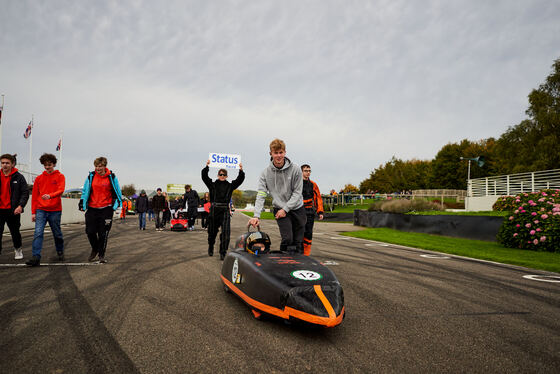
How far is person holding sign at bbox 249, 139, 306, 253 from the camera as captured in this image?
4.39 m

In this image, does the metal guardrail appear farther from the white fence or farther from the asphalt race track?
the asphalt race track

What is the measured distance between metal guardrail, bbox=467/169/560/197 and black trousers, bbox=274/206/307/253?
19.6m

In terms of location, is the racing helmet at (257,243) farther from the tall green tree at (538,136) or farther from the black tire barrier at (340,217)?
the tall green tree at (538,136)

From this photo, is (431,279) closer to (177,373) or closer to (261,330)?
(261,330)

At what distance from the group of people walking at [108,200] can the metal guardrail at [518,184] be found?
19382mm

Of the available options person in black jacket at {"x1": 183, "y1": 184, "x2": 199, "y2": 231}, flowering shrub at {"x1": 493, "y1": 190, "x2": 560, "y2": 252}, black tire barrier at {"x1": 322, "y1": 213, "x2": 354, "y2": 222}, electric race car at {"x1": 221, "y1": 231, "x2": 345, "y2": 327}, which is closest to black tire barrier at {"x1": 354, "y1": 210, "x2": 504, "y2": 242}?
flowering shrub at {"x1": 493, "y1": 190, "x2": 560, "y2": 252}

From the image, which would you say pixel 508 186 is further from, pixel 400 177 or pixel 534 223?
pixel 400 177

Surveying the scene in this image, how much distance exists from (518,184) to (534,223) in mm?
15463

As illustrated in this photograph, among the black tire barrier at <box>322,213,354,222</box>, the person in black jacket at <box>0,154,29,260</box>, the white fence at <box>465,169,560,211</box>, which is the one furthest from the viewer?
the black tire barrier at <box>322,213,354,222</box>

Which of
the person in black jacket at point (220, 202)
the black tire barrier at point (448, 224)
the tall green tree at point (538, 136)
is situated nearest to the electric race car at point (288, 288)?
the person in black jacket at point (220, 202)

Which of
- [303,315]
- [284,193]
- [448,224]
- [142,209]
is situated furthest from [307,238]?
[142,209]

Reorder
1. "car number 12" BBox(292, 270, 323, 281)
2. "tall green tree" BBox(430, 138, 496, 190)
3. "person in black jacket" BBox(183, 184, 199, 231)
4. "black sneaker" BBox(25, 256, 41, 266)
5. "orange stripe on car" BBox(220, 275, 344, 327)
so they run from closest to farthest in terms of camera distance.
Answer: "orange stripe on car" BBox(220, 275, 344, 327) < "car number 12" BBox(292, 270, 323, 281) < "black sneaker" BBox(25, 256, 41, 266) < "person in black jacket" BBox(183, 184, 199, 231) < "tall green tree" BBox(430, 138, 496, 190)

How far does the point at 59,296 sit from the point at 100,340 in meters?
1.59

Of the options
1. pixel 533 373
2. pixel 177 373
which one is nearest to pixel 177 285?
pixel 177 373
